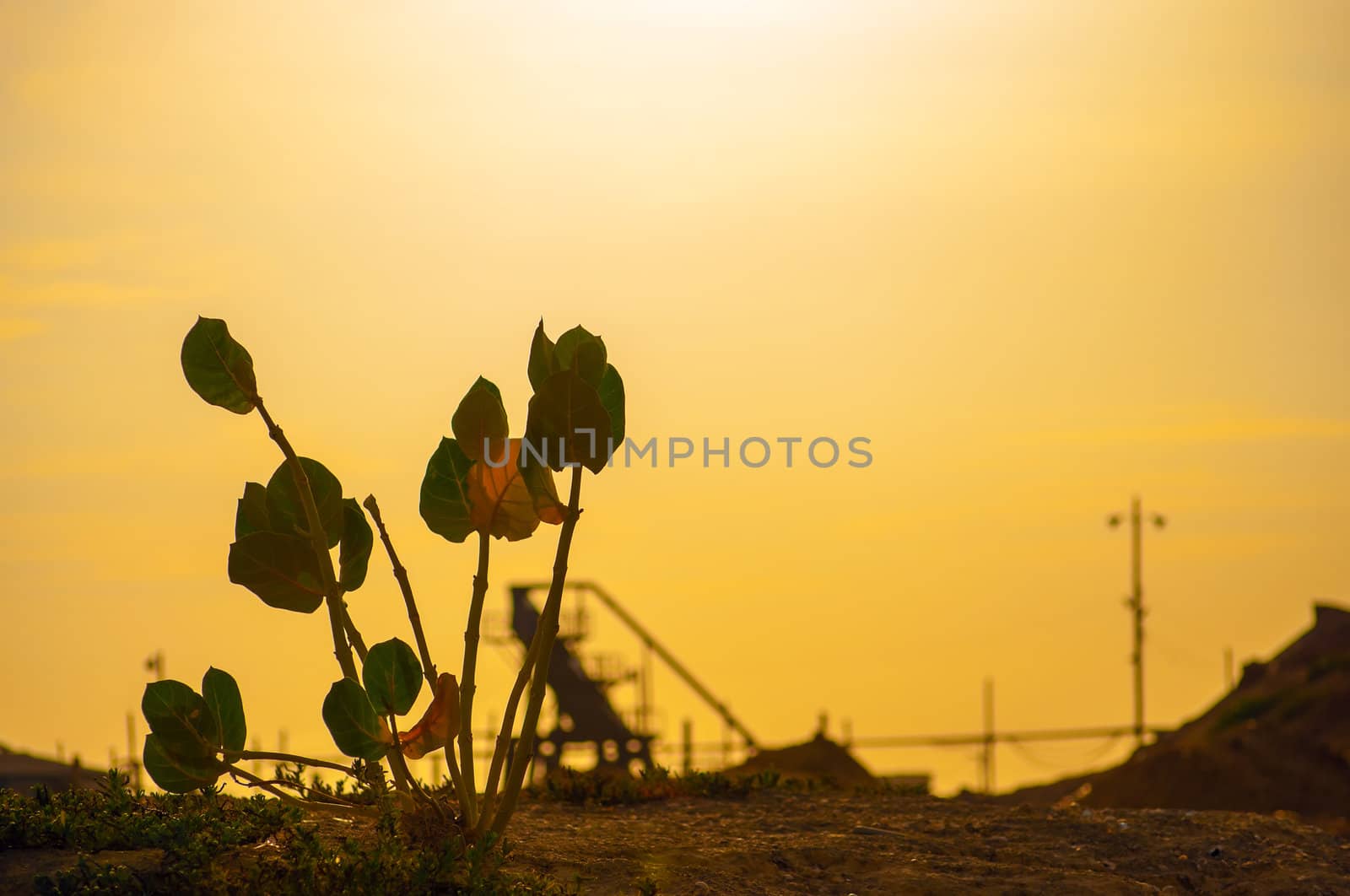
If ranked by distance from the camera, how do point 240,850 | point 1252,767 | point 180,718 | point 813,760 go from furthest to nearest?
point 1252,767, point 813,760, point 180,718, point 240,850

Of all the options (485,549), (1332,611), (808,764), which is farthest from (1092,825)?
(1332,611)

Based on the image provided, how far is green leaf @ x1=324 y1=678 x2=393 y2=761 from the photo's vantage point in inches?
273

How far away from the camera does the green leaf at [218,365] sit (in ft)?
24.8

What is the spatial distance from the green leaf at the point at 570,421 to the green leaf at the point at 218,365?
1.51m

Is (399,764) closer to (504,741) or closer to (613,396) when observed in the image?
(504,741)

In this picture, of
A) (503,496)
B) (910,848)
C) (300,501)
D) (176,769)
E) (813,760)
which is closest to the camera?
(176,769)

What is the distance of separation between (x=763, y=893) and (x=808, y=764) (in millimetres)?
10170

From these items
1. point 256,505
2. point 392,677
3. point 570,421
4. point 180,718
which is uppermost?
point 570,421

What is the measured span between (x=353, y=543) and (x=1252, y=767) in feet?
61.9

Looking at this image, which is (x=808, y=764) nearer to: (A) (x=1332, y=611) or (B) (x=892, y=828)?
(B) (x=892, y=828)

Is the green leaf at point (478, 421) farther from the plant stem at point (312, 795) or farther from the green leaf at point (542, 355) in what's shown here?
the plant stem at point (312, 795)

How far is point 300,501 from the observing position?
25.3ft

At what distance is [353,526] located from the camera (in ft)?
26.2

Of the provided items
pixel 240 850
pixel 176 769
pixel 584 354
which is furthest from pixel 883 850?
pixel 176 769
